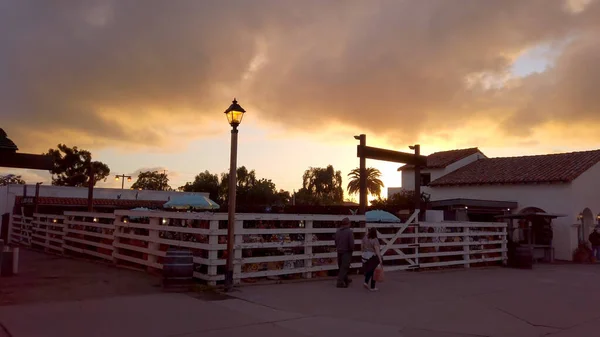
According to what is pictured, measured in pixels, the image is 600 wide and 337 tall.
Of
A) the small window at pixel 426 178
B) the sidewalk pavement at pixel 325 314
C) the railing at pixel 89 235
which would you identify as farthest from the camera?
the small window at pixel 426 178

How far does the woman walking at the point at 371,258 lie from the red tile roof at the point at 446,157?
24880 mm

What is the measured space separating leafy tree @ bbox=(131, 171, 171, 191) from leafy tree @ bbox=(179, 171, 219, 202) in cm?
1023

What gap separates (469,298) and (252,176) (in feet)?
193

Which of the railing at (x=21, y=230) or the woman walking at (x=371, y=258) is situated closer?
the woman walking at (x=371, y=258)

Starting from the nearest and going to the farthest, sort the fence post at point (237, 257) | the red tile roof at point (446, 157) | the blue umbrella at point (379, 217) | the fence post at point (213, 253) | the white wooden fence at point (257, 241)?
the fence post at point (213, 253) < the fence post at point (237, 257) < the white wooden fence at point (257, 241) < the blue umbrella at point (379, 217) < the red tile roof at point (446, 157)

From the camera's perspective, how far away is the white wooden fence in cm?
1148

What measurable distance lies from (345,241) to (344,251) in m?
0.24

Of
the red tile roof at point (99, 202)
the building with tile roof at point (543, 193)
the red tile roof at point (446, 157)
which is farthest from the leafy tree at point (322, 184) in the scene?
the building with tile roof at point (543, 193)

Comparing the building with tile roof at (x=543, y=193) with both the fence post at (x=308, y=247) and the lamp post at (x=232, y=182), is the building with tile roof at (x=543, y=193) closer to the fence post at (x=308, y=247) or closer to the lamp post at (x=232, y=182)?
the fence post at (x=308, y=247)

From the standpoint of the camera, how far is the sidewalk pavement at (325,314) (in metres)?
7.24

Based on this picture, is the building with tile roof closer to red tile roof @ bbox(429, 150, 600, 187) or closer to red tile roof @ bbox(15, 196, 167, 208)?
red tile roof @ bbox(429, 150, 600, 187)

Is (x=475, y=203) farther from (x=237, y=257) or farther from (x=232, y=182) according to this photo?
(x=232, y=182)

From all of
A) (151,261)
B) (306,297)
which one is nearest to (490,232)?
(306,297)

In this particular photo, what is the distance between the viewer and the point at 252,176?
68938 mm
